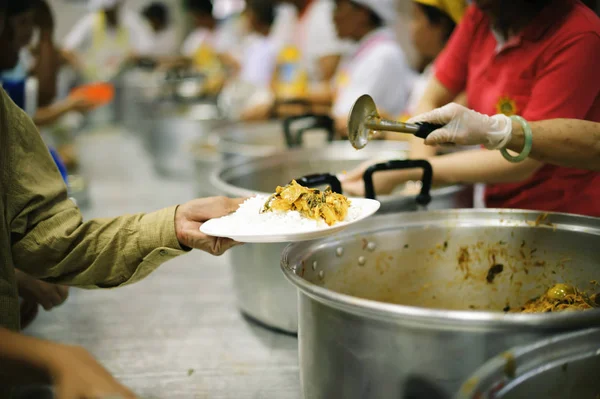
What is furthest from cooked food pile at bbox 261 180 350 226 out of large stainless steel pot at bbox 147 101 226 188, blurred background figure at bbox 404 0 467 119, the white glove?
large stainless steel pot at bbox 147 101 226 188

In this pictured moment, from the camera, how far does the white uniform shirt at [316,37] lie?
12.0ft

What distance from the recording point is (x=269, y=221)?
96 centimetres

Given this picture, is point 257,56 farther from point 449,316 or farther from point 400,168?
point 449,316

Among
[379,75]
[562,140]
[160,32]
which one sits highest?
[160,32]

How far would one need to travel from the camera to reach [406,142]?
2.08m

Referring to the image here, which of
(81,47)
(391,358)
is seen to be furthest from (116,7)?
(391,358)

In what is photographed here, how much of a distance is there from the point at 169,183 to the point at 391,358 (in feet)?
9.51

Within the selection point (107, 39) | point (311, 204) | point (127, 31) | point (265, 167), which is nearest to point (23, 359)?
point (311, 204)

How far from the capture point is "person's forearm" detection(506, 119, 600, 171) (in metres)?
1.12

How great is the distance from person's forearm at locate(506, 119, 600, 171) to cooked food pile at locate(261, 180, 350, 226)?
0.40 meters

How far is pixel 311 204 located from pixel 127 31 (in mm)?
7772

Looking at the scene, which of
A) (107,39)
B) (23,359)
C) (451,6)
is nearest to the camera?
(23,359)

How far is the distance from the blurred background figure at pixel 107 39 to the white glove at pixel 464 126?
19.5 ft

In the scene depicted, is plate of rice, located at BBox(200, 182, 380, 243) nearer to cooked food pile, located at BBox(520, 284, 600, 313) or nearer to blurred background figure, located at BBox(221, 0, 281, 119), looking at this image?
cooked food pile, located at BBox(520, 284, 600, 313)
